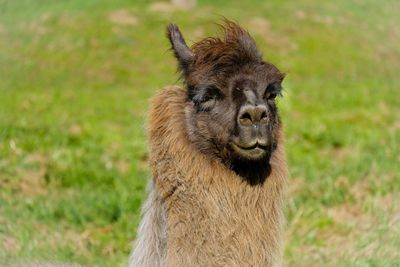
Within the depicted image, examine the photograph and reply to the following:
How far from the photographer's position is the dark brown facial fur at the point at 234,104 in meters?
4.52

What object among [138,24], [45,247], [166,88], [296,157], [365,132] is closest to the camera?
[166,88]

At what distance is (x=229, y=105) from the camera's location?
4.66 meters

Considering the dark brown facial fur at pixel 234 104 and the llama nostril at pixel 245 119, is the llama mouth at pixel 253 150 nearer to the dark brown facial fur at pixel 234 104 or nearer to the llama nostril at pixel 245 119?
the dark brown facial fur at pixel 234 104

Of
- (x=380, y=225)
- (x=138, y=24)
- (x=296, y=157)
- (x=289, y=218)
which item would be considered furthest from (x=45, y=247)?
(x=138, y=24)

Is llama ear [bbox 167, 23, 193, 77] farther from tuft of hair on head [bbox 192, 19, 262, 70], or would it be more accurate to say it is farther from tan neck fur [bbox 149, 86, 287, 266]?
tan neck fur [bbox 149, 86, 287, 266]

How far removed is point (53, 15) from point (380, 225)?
65.2 ft

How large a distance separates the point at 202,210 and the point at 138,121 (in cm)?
987

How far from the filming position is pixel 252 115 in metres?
4.47

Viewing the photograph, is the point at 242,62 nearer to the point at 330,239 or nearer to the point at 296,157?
the point at 330,239

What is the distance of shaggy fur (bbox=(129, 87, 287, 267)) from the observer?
15.0ft

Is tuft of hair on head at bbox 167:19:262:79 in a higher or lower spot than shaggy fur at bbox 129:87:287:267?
higher

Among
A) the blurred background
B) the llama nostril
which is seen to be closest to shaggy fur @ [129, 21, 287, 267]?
the llama nostril

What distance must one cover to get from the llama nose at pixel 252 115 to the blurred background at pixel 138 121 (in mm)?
995

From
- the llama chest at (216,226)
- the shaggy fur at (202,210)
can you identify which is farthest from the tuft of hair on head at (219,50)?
the llama chest at (216,226)
